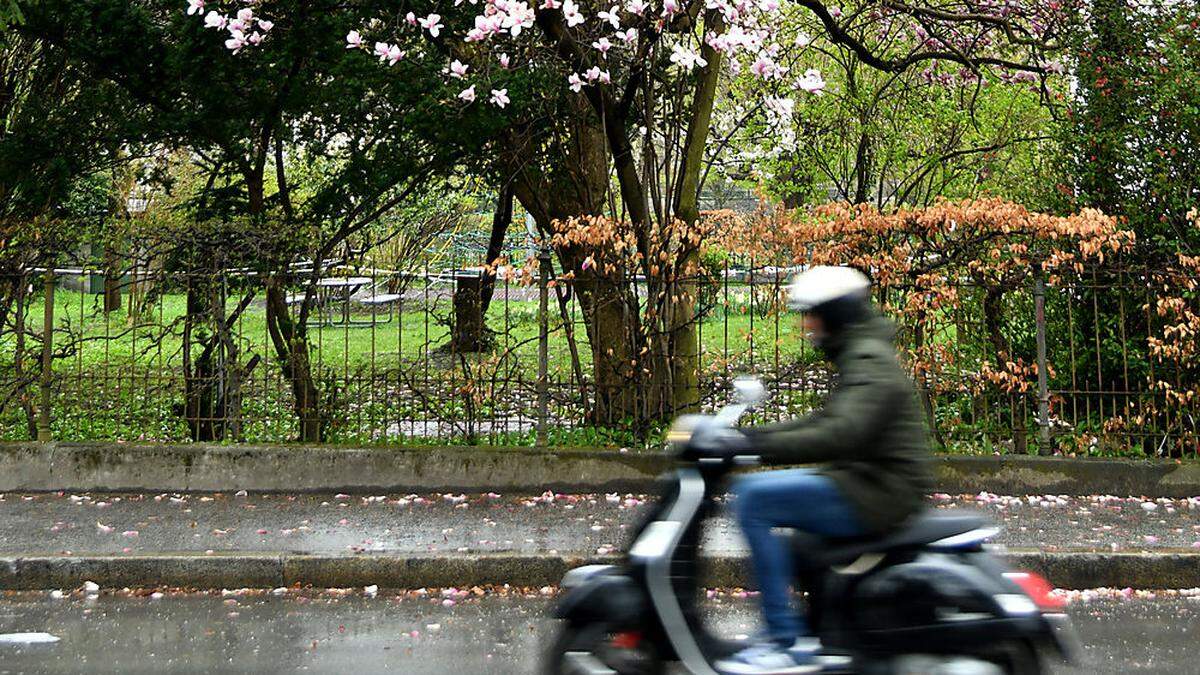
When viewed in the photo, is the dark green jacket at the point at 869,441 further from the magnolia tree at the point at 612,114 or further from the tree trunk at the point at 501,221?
the tree trunk at the point at 501,221

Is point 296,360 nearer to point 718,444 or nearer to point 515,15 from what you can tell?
point 515,15

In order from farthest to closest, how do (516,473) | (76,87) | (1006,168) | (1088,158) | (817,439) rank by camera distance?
1. (1006,168)
2. (76,87)
3. (1088,158)
4. (516,473)
5. (817,439)

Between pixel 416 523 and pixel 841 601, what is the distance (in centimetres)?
486

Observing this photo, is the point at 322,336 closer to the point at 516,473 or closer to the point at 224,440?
the point at 224,440

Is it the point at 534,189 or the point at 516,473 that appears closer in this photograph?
the point at 516,473

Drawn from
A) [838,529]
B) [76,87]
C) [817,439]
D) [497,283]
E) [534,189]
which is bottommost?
[838,529]

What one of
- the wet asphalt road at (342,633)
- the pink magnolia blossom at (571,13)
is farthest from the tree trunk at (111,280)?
the pink magnolia blossom at (571,13)

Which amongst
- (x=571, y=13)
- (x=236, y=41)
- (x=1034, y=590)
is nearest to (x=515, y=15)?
(x=571, y=13)

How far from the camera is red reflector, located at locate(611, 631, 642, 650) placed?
448cm

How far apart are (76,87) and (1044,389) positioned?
9092 millimetres

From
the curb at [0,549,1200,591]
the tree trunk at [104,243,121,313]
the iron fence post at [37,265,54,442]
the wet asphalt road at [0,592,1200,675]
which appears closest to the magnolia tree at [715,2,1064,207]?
the tree trunk at [104,243,121,313]

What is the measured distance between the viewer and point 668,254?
10328 millimetres

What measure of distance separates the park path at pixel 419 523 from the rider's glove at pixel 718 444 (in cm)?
344

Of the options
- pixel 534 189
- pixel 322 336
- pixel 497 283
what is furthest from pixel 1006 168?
pixel 322 336
